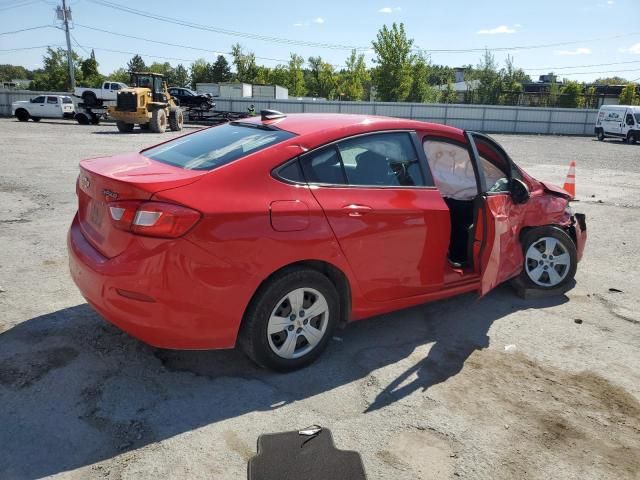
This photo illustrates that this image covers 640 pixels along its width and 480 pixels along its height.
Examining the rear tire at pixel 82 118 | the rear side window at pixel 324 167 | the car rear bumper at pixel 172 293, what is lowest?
the car rear bumper at pixel 172 293

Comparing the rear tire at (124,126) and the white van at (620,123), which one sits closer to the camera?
the rear tire at (124,126)

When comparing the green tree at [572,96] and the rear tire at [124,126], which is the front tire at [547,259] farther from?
the green tree at [572,96]

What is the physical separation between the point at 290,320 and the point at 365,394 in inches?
26.3

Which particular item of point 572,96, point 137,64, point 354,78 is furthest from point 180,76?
point 572,96

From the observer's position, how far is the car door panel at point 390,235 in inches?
134

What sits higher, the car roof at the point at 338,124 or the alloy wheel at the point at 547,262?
the car roof at the point at 338,124

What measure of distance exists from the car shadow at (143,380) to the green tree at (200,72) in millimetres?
80539

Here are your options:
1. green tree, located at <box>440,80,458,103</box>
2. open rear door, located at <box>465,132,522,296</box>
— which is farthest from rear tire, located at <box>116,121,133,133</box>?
green tree, located at <box>440,80,458,103</box>

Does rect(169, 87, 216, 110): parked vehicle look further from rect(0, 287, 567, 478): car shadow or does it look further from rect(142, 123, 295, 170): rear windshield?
rect(0, 287, 567, 478): car shadow

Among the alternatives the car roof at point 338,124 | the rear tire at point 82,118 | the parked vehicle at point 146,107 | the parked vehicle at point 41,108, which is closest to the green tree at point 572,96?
the parked vehicle at point 146,107

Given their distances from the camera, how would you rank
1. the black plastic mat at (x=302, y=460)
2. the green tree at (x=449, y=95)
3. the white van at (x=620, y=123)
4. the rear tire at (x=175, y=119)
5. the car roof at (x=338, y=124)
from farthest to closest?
1. the green tree at (x=449, y=95)
2. the white van at (x=620, y=123)
3. the rear tire at (x=175, y=119)
4. the car roof at (x=338, y=124)
5. the black plastic mat at (x=302, y=460)

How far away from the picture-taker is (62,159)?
13.3 m

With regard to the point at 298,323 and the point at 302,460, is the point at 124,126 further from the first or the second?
the point at 302,460

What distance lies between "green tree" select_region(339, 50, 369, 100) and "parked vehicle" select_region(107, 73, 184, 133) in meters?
40.2
